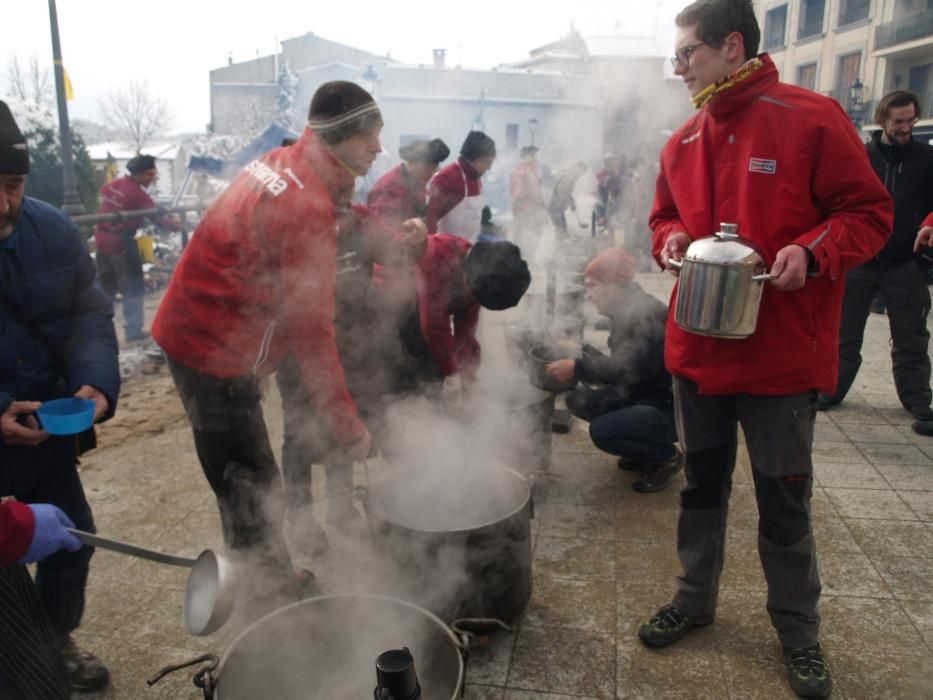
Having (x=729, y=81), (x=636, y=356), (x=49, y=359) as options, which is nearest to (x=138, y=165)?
(x=49, y=359)

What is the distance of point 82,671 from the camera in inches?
89.2

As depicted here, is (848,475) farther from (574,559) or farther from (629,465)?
(574,559)

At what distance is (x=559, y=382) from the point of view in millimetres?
3553

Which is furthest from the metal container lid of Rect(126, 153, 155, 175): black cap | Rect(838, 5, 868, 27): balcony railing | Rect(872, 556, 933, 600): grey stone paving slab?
Rect(838, 5, 868, 27): balcony railing

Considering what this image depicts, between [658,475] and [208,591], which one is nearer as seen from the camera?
[208,591]

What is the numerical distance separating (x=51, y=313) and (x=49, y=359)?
0.51ft

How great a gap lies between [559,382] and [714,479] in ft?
4.35

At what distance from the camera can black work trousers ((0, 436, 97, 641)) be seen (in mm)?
2111

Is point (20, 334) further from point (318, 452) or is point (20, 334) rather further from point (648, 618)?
point (648, 618)

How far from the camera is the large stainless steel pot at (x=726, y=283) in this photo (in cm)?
193

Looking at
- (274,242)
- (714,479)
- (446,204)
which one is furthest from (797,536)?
(446,204)

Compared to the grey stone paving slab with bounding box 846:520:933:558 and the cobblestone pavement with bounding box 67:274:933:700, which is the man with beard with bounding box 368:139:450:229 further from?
the grey stone paving slab with bounding box 846:520:933:558

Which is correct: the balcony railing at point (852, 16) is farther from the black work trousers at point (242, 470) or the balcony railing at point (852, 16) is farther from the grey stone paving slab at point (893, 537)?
the black work trousers at point (242, 470)

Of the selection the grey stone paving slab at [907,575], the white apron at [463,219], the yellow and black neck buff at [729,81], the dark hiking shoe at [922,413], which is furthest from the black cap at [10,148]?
the dark hiking shoe at [922,413]
